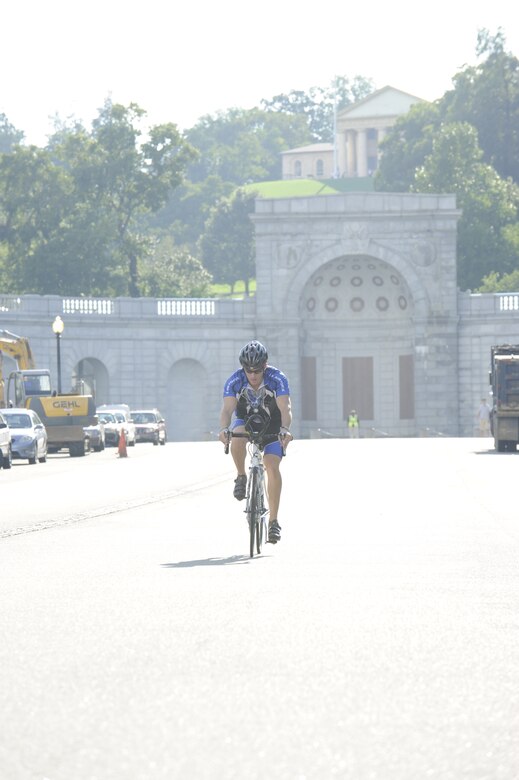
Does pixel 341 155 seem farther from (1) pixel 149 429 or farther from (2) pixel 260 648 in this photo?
(2) pixel 260 648

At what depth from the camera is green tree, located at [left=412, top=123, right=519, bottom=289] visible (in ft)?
302

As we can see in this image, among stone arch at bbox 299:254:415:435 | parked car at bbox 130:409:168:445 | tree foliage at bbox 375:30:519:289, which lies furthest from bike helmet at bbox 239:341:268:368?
tree foliage at bbox 375:30:519:289

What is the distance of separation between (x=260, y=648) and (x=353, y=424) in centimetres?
6521

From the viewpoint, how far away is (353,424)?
245 feet

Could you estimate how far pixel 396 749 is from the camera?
673 cm

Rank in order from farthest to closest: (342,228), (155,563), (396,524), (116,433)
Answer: (342,228), (116,433), (396,524), (155,563)

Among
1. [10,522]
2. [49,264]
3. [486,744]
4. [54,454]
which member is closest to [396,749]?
[486,744]

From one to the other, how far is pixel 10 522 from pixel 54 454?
3240 cm

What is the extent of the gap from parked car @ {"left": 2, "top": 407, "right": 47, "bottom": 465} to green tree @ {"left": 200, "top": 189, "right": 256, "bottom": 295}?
301ft

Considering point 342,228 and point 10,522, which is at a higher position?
point 342,228

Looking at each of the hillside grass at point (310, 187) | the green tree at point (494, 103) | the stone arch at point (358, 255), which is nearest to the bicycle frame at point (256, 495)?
the stone arch at point (358, 255)

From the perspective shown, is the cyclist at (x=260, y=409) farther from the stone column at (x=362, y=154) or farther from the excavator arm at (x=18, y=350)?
the stone column at (x=362, y=154)

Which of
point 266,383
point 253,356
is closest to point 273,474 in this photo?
point 266,383

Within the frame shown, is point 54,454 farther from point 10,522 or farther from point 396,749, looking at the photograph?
point 396,749
